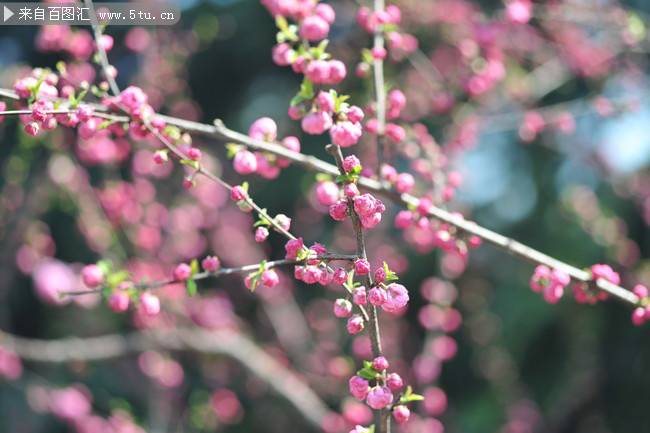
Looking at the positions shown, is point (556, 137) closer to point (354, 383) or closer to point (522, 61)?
point (522, 61)

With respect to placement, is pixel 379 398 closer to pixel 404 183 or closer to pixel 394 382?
pixel 394 382

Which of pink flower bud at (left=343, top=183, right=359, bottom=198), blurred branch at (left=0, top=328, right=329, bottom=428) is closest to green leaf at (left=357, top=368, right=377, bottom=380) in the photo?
pink flower bud at (left=343, top=183, right=359, bottom=198)

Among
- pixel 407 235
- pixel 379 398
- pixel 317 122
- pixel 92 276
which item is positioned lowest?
pixel 379 398

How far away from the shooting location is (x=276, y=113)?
7.25 m

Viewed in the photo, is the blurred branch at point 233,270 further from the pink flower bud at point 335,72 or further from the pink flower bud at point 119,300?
the pink flower bud at point 335,72

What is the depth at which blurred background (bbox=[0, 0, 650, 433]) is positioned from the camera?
336 centimetres

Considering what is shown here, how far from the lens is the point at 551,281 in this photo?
1763 mm

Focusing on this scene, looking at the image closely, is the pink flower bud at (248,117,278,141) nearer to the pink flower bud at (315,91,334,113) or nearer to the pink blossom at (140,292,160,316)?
the pink flower bud at (315,91,334,113)

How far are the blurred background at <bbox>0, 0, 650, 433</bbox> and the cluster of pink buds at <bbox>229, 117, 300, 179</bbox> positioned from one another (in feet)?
2.32

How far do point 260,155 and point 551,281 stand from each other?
3.01ft

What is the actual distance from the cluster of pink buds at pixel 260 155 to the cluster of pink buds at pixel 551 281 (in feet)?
2.63

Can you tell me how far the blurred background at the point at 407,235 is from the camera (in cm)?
336

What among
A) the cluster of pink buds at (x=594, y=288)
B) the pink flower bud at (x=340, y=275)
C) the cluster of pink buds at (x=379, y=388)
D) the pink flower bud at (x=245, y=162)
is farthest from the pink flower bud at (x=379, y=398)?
the cluster of pink buds at (x=594, y=288)

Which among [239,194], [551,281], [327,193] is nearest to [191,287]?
[239,194]
